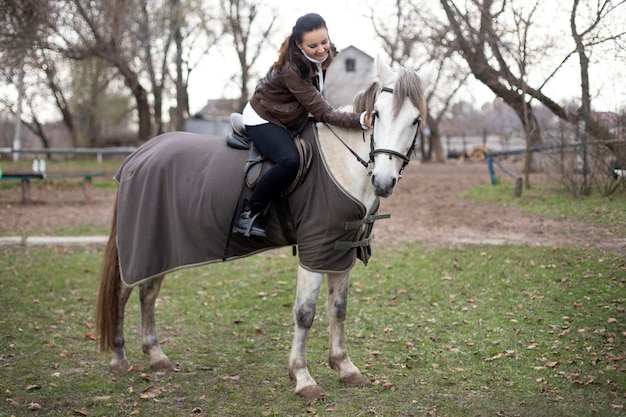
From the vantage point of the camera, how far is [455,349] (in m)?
5.38

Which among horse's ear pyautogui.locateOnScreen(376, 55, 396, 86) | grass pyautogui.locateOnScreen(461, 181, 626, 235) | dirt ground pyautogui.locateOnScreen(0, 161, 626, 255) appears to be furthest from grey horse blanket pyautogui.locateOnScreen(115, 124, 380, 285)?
dirt ground pyautogui.locateOnScreen(0, 161, 626, 255)

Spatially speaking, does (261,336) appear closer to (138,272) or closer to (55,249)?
(138,272)

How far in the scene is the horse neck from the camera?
172 inches

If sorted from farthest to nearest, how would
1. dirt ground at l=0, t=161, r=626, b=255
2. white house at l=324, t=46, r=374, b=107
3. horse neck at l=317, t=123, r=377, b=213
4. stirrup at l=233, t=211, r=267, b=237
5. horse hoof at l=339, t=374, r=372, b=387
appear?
1. white house at l=324, t=46, r=374, b=107
2. dirt ground at l=0, t=161, r=626, b=255
3. horse hoof at l=339, t=374, r=372, b=387
4. stirrup at l=233, t=211, r=267, b=237
5. horse neck at l=317, t=123, r=377, b=213

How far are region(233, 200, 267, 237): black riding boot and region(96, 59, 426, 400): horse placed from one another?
78mm

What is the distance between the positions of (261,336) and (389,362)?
1.50 metres

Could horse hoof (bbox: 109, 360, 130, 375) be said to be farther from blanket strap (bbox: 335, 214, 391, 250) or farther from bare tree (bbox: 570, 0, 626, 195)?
bare tree (bbox: 570, 0, 626, 195)

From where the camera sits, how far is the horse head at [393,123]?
3.90 metres

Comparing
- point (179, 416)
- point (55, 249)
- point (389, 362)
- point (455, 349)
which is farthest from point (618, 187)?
point (55, 249)

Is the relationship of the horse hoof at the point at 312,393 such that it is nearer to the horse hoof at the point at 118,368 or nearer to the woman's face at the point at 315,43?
the horse hoof at the point at 118,368

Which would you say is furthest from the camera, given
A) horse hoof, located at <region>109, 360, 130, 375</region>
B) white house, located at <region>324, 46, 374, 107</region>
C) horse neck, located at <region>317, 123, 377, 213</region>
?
white house, located at <region>324, 46, 374, 107</region>

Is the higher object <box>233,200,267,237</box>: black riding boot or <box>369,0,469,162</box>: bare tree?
<box>369,0,469,162</box>: bare tree

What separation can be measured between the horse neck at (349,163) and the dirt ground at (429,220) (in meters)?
2.51

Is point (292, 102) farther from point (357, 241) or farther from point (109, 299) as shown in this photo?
point (109, 299)
